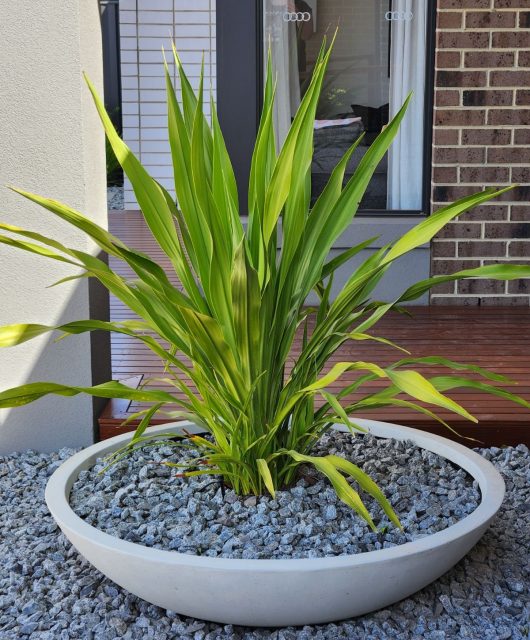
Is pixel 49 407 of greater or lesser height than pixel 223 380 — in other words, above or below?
below

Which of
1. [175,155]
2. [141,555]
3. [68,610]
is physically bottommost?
[68,610]

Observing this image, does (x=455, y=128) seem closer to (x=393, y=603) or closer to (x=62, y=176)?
(x=62, y=176)

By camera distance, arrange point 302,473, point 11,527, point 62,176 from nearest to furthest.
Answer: point 302,473 → point 11,527 → point 62,176

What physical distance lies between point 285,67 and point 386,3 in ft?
1.98

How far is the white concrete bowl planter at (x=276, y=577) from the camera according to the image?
193 cm

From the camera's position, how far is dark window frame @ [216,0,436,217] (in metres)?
4.86

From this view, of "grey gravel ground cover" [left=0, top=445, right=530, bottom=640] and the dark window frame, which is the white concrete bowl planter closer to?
"grey gravel ground cover" [left=0, top=445, right=530, bottom=640]

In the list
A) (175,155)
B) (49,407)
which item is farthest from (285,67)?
(175,155)

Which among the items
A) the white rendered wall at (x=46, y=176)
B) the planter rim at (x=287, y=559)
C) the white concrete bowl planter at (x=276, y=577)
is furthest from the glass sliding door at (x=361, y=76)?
the white concrete bowl planter at (x=276, y=577)

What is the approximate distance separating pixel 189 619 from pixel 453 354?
222 centimetres

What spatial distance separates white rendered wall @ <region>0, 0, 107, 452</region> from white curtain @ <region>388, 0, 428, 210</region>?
7.28 feet

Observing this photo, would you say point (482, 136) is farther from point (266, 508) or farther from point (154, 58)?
point (154, 58)

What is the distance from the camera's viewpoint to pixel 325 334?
7.22 ft

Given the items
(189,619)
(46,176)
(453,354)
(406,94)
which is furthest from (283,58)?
(189,619)
